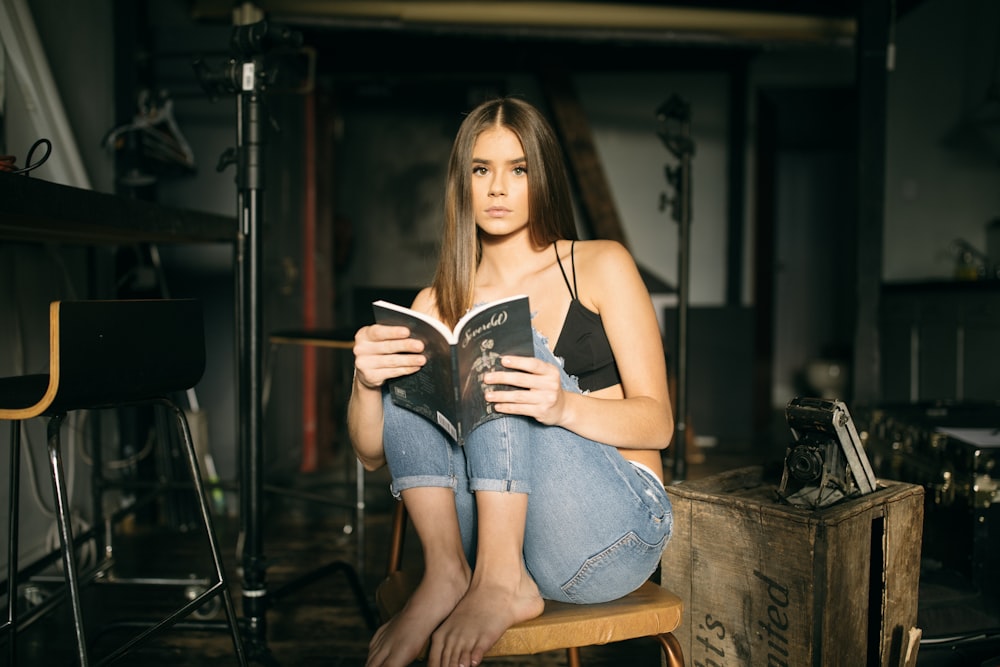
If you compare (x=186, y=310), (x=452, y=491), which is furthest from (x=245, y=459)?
(x=452, y=491)

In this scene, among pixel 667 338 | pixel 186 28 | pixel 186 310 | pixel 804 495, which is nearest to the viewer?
pixel 804 495

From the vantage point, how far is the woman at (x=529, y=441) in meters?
1.09

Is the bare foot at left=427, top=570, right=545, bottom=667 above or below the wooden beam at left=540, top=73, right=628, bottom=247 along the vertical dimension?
below

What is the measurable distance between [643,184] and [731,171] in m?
0.54

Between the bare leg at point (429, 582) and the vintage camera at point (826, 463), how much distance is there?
1.80ft

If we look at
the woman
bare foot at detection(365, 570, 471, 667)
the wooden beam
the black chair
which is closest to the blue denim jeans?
the woman

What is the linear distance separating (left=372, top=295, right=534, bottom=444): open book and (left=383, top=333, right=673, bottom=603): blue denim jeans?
0.04m

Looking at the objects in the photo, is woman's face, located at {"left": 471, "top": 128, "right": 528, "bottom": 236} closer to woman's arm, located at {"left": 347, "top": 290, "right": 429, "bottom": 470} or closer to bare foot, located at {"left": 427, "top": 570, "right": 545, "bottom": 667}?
woman's arm, located at {"left": 347, "top": 290, "right": 429, "bottom": 470}

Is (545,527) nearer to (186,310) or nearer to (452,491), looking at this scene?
(452,491)

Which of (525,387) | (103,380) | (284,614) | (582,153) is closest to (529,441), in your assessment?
(525,387)

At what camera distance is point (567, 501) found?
3.65 ft

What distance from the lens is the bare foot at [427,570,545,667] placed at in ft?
3.37

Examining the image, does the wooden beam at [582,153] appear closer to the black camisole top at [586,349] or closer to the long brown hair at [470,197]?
the long brown hair at [470,197]

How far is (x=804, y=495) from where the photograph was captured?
1.26 metres
